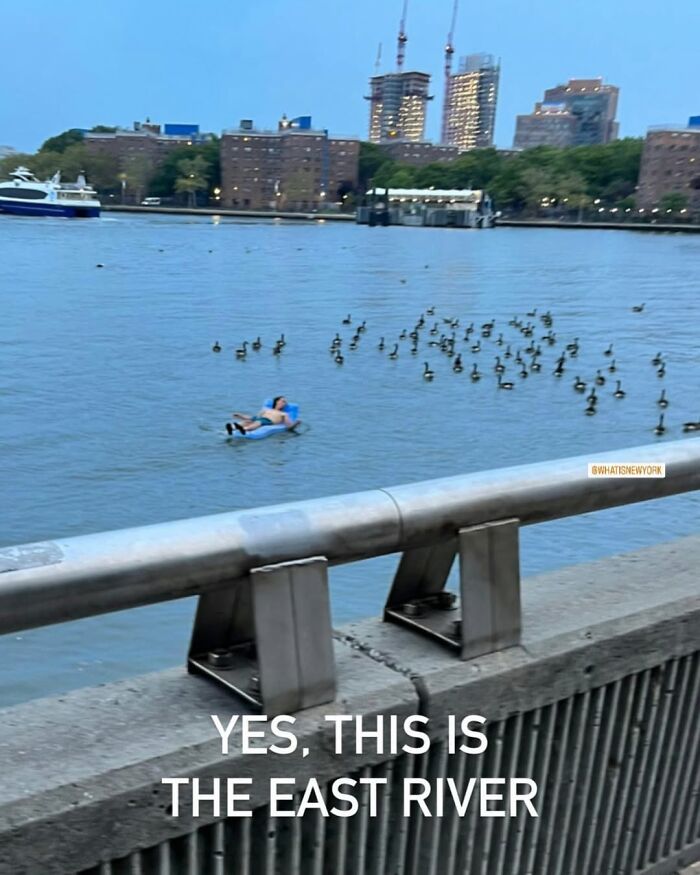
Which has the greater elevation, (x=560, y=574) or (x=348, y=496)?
(x=348, y=496)

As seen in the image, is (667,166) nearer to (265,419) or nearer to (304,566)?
(265,419)

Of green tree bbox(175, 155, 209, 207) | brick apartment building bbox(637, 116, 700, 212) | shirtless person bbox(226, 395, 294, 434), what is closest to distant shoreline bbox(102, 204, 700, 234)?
green tree bbox(175, 155, 209, 207)

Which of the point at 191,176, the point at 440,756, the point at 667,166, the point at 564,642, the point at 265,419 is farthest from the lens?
the point at 191,176

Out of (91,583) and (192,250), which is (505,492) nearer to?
(91,583)

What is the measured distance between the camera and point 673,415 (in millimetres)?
22281

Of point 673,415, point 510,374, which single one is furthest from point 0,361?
point 673,415

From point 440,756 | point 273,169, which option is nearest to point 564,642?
point 440,756

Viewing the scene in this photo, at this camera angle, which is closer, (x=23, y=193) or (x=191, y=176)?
(x=23, y=193)

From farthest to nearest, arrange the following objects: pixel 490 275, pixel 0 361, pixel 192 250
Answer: pixel 192 250, pixel 490 275, pixel 0 361

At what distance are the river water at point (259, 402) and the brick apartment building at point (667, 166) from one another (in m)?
126

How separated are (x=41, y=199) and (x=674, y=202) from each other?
97492mm

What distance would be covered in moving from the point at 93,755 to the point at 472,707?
883 mm

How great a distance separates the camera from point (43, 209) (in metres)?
122

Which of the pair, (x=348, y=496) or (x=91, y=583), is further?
(x=348, y=496)
